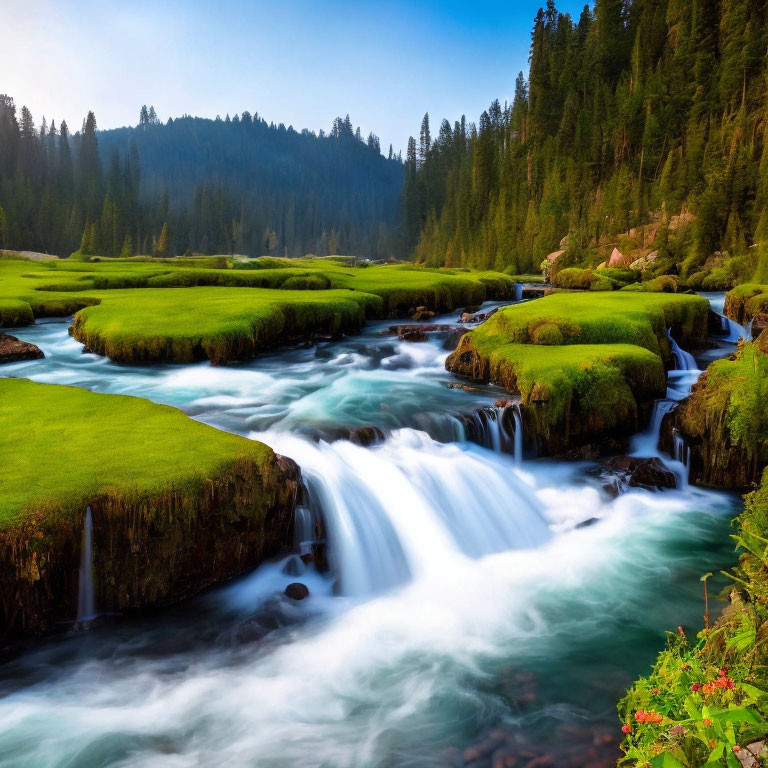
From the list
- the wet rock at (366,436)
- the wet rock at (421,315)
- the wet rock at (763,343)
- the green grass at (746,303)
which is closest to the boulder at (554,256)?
the green grass at (746,303)

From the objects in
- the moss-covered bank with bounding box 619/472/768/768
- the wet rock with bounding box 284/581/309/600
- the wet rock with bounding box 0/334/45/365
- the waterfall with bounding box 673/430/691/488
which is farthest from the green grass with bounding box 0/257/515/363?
the moss-covered bank with bounding box 619/472/768/768

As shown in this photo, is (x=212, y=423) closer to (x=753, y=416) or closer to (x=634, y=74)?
(x=753, y=416)

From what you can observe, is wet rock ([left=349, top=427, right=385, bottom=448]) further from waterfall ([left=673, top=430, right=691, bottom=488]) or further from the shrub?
the shrub

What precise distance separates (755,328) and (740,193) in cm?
2609

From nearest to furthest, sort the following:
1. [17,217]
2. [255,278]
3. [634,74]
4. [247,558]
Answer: [247,558]
[255,278]
[634,74]
[17,217]

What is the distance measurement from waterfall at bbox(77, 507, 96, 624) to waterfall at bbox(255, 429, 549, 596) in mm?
2915

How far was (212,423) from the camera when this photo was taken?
36.3ft

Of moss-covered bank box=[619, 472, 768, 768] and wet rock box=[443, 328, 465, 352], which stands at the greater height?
wet rock box=[443, 328, 465, 352]

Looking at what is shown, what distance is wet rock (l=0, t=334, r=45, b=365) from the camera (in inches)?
641

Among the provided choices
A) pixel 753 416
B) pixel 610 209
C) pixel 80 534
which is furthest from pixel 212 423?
pixel 610 209

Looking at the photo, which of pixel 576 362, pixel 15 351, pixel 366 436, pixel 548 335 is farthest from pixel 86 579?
pixel 15 351

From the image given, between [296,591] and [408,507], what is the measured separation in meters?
2.46

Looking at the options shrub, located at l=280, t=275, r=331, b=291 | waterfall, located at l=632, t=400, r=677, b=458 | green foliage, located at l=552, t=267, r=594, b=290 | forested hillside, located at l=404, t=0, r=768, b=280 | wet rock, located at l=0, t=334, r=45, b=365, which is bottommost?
waterfall, located at l=632, t=400, r=677, b=458

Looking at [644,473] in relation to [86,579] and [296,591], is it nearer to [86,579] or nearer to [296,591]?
[296,591]
